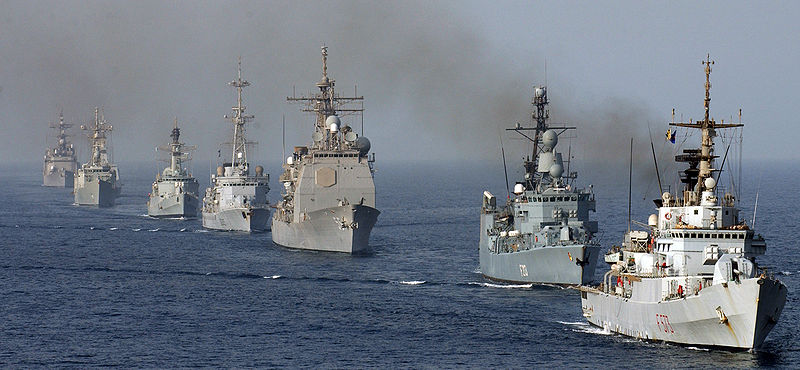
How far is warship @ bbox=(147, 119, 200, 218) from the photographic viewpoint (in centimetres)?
12250

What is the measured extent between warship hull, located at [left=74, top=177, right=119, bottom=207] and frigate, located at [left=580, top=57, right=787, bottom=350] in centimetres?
10980

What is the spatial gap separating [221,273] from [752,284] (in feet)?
126

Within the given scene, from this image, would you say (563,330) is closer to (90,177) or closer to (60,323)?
(60,323)

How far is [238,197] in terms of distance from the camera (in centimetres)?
10762

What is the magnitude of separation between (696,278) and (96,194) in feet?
387

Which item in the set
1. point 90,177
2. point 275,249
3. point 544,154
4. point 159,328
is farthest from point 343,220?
point 90,177

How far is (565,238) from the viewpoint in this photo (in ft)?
192

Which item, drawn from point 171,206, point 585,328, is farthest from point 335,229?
point 171,206

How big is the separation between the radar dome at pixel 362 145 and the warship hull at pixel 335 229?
26.8ft

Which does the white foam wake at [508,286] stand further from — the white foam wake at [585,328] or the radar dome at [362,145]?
the radar dome at [362,145]

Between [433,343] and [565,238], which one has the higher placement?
[565,238]

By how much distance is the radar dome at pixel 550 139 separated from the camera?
65.5m

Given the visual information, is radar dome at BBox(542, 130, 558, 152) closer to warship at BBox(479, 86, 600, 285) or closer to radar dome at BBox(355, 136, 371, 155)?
warship at BBox(479, 86, 600, 285)

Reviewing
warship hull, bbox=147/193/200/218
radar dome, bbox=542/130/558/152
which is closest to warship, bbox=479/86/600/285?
radar dome, bbox=542/130/558/152
